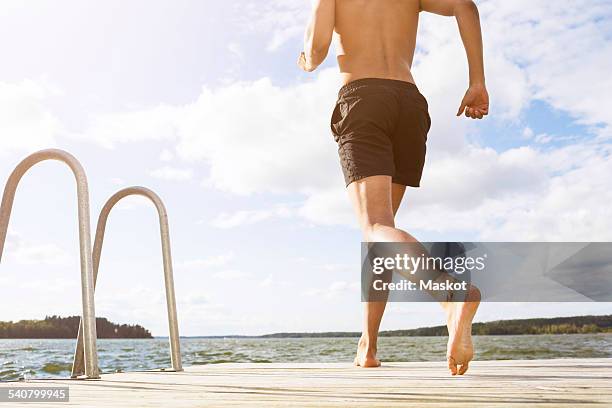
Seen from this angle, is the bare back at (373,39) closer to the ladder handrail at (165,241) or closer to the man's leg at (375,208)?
the man's leg at (375,208)

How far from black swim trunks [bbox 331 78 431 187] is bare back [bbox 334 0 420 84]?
7 cm

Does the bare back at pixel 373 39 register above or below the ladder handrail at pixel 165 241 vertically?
above

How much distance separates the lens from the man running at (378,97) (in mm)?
2684

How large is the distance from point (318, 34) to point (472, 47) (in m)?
0.68

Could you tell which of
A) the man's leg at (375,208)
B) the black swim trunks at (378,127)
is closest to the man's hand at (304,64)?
the black swim trunks at (378,127)

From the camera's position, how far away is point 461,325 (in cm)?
206

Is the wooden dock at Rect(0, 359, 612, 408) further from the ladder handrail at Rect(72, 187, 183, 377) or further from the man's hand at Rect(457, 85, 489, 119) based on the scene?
the man's hand at Rect(457, 85, 489, 119)

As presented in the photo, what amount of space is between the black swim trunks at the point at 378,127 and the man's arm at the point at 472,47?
235mm

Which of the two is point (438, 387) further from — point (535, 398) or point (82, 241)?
point (82, 241)

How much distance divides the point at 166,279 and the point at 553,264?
13.0ft

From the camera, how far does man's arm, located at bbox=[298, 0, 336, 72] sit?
9.12ft

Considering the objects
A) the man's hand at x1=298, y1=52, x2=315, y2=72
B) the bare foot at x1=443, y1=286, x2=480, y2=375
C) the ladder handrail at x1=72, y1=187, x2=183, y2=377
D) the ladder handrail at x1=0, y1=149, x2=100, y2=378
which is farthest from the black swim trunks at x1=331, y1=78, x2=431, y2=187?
the ladder handrail at x1=0, y1=149, x2=100, y2=378

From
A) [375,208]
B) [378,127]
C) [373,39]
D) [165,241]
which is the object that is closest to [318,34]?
[373,39]

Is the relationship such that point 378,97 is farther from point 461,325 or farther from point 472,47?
point 461,325
